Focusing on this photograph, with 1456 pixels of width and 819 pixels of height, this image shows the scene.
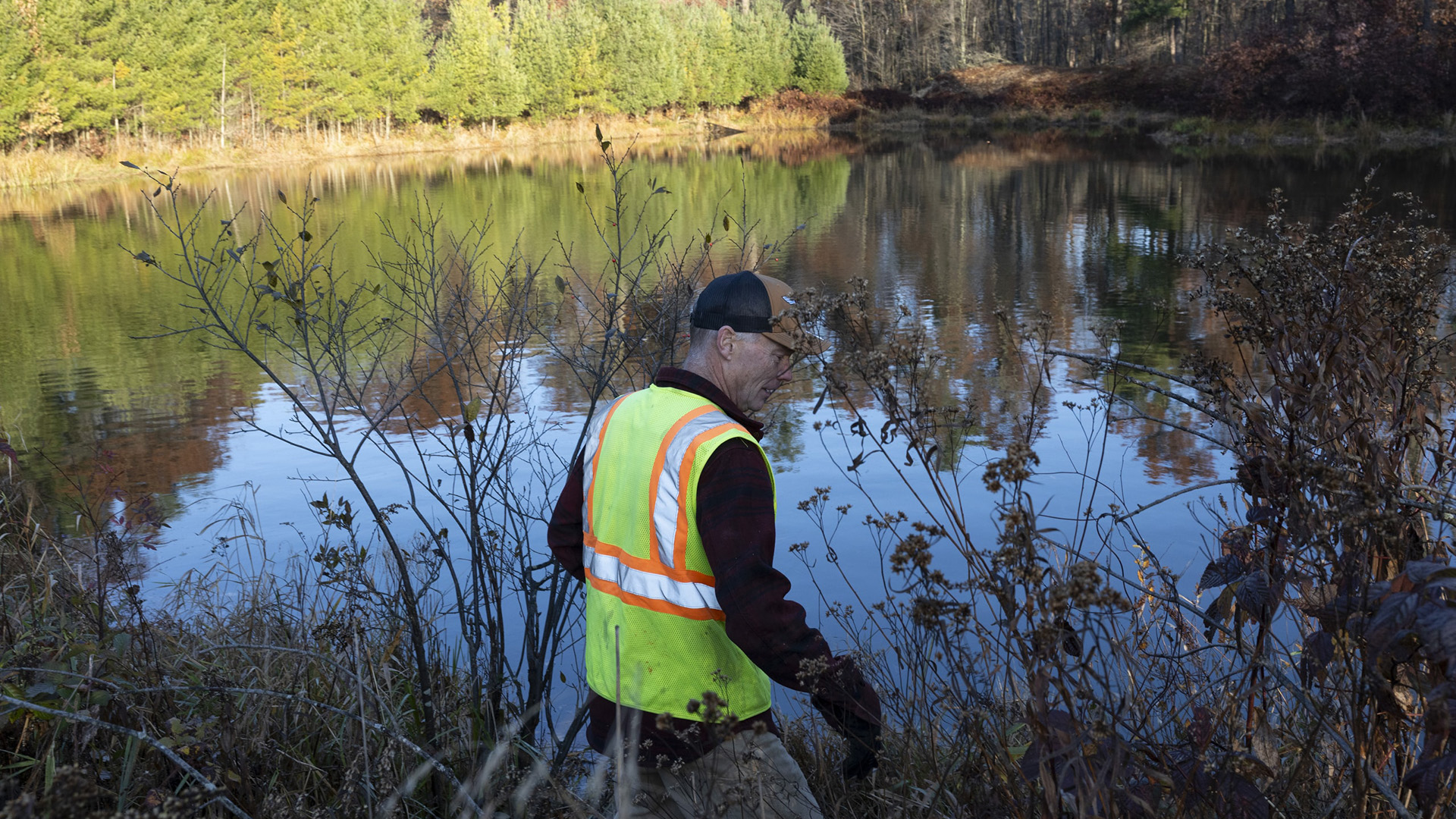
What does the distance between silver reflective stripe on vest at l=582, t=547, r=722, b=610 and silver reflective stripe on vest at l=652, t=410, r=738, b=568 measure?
69mm

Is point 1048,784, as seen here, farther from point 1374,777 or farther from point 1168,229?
point 1168,229

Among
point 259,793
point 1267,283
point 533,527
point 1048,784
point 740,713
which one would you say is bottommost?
point 533,527

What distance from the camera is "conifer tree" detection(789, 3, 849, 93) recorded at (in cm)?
6259

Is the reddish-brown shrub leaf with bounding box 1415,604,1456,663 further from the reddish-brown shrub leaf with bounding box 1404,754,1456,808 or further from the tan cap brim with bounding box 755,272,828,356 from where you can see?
the tan cap brim with bounding box 755,272,828,356

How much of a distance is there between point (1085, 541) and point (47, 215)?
2631 centimetres

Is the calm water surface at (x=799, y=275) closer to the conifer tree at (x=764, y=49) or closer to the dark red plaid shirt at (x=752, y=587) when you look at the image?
the dark red plaid shirt at (x=752, y=587)

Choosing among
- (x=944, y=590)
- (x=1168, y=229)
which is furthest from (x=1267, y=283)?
(x=1168, y=229)

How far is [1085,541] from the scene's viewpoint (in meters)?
5.87

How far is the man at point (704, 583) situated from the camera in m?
2.26

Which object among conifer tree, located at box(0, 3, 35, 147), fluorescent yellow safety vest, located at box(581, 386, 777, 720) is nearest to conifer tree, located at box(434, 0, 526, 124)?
conifer tree, located at box(0, 3, 35, 147)

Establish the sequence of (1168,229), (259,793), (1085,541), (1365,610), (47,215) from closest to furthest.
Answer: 1. (1365,610)
2. (259,793)
3. (1085,541)
4. (1168,229)
5. (47,215)

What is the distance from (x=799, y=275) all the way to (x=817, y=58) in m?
50.5

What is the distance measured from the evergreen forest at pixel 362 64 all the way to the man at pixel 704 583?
1511 inches

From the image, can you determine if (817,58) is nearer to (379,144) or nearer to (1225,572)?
(379,144)
